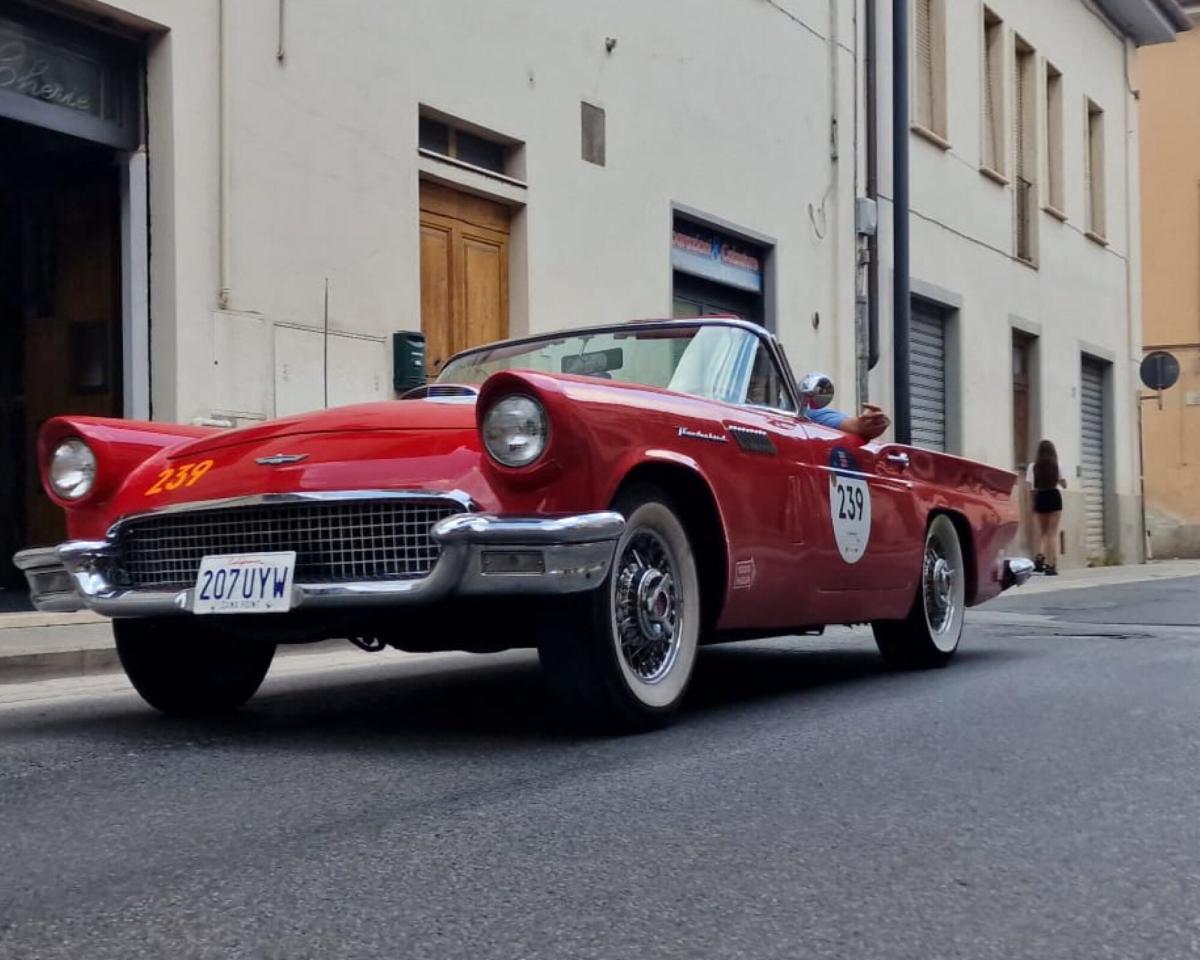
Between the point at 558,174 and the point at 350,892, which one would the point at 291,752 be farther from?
the point at 558,174

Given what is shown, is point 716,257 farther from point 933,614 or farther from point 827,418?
point 827,418

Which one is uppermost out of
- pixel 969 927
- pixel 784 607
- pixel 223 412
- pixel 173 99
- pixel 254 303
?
pixel 173 99

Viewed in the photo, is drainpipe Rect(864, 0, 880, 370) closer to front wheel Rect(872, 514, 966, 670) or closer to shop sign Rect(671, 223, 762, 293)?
shop sign Rect(671, 223, 762, 293)

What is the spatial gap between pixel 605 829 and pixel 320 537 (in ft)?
4.31

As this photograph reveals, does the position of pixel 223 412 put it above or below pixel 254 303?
below

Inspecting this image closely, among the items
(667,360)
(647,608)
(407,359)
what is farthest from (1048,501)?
(647,608)

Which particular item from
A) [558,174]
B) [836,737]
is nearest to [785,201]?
[558,174]

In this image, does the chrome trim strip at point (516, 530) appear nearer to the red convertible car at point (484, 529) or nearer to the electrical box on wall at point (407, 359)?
the red convertible car at point (484, 529)

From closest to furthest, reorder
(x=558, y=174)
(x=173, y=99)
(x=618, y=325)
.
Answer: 1. (x=618, y=325)
2. (x=173, y=99)
3. (x=558, y=174)

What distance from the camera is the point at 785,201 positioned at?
1541 cm

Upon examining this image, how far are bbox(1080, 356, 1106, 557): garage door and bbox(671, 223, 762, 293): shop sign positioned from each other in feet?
32.5

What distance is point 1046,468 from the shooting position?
18.8m

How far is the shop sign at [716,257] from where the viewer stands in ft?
45.4

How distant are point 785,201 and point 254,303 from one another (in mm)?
7573
